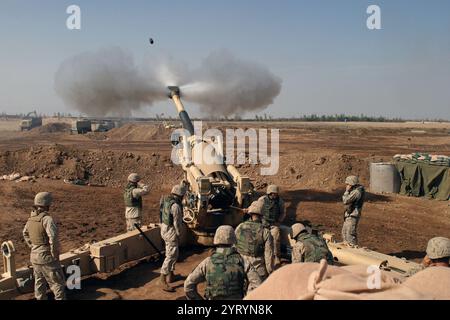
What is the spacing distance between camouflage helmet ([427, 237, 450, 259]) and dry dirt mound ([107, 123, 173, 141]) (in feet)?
125

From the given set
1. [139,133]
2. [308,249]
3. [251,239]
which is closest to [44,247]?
[251,239]

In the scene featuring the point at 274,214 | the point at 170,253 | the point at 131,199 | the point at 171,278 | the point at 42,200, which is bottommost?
the point at 171,278

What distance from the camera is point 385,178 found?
15.8 meters

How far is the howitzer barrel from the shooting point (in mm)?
11291

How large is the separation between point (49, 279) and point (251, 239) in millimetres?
2683

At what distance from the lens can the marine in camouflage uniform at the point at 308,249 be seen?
17.7ft

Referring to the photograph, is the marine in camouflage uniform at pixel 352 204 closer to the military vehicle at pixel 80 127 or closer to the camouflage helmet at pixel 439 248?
the camouflage helmet at pixel 439 248

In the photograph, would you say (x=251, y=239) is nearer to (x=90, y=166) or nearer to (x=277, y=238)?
(x=277, y=238)

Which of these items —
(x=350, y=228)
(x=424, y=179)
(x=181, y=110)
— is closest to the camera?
(x=350, y=228)

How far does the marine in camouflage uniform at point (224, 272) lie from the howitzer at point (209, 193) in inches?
154

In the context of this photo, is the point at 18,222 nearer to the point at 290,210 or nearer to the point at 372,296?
the point at 290,210
